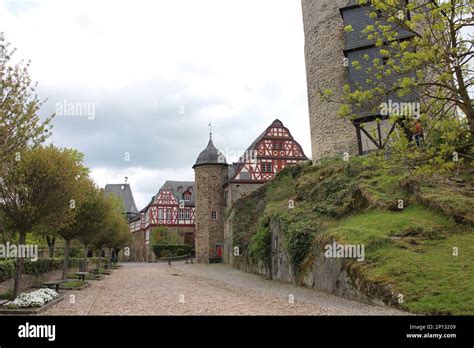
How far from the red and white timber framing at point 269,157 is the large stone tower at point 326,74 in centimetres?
915

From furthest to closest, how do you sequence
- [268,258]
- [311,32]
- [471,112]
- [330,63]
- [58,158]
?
[311,32]
[330,63]
[268,258]
[58,158]
[471,112]

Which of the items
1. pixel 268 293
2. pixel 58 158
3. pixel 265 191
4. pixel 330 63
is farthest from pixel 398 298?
pixel 265 191

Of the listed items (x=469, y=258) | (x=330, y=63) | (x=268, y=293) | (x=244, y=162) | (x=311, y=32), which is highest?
(x=311, y=32)

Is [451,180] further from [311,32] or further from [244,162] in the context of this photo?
[244,162]

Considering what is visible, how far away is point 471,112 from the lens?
7395 millimetres

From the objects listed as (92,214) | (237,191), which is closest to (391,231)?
(92,214)

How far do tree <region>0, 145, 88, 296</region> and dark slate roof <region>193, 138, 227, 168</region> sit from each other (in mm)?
24823

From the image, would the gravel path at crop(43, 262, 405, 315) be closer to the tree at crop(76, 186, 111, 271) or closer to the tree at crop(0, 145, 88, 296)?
the tree at crop(0, 145, 88, 296)

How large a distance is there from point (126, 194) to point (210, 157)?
2918cm

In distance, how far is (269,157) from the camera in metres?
36.1

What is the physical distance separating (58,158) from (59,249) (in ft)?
66.0

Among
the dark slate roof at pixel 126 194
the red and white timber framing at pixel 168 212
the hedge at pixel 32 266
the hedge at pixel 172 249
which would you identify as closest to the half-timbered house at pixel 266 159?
the hedge at pixel 172 249

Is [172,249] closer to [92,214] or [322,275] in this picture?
[92,214]

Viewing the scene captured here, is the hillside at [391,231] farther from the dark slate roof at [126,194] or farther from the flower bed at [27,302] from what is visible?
the dark slate roof at [126,194]
